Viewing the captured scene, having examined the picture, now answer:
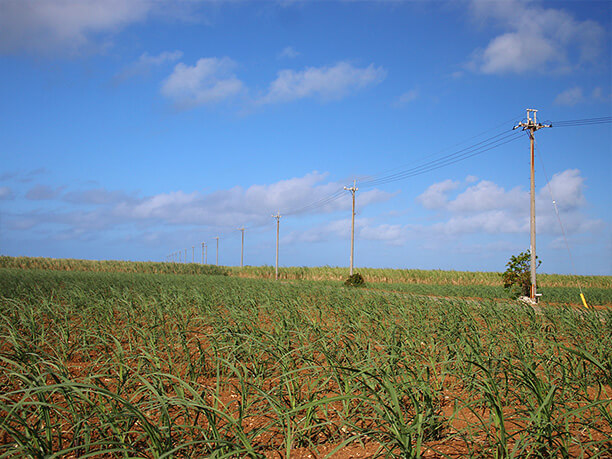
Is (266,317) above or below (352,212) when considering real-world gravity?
below

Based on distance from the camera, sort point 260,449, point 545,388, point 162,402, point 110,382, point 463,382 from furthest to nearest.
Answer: point 110,382, point 463,382, point 545,388, point 260,449, point 162,402

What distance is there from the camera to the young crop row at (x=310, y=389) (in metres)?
2.76

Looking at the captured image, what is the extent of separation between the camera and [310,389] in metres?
3.73

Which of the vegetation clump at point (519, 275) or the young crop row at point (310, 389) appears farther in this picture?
the vegetation clump at point (519, 275)

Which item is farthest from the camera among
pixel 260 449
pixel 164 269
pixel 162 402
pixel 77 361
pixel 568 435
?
pixel 164 269

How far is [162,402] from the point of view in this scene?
8.64 feet

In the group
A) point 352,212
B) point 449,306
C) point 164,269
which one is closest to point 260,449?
point 449,306

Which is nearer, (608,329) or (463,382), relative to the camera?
(463,382)

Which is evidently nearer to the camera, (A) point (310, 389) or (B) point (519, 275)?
(A) point (310, 389)

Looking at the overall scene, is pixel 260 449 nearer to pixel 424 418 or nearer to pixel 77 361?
pixel 424 418

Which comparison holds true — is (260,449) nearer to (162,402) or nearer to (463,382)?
(162,402)

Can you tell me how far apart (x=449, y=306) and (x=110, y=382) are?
6.09 metres

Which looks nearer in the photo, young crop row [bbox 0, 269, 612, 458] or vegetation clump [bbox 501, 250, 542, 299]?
young crop row [bbox 0, 269, 612, 458]

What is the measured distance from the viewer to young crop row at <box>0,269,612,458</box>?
9.05ft
